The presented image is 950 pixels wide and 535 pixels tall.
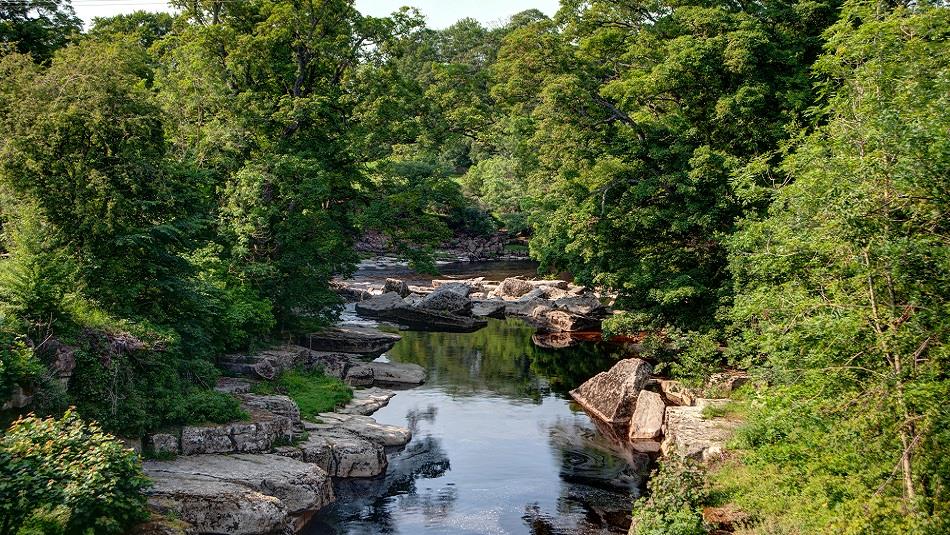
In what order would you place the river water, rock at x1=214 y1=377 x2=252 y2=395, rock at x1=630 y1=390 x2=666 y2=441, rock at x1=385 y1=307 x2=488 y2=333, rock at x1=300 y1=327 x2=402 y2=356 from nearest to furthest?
the river water → rock at x1=214 y1=377 x2=252 y2=395 → rock at x1=630 y1=390 x2=666 y2=441 → rock at x1=300 y1=327 x2=402 y2=356 → rock at x1=385 y1=307 x2=488 y2=333

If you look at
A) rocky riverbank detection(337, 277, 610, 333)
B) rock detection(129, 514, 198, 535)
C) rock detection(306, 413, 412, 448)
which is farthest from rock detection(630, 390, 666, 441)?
rock detection(129, 514, 198, 535)

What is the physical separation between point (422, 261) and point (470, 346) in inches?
277

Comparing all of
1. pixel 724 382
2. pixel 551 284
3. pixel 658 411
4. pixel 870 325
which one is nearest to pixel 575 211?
pixel 724 382

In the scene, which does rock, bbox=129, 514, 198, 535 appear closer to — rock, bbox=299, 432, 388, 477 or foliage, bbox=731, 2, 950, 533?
rock, bbox=299, 432, 388, 477

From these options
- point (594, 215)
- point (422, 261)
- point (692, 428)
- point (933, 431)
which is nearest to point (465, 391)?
point (422, 261)

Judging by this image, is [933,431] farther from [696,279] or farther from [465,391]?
[465,391]

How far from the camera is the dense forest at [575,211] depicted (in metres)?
13.9

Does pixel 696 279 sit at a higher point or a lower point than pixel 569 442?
higher

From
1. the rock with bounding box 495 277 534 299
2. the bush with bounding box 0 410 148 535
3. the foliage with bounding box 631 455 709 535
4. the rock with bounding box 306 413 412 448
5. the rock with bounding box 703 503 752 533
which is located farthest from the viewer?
the rock with bounding box 495 277 534 299

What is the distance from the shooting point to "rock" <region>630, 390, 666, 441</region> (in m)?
26.4

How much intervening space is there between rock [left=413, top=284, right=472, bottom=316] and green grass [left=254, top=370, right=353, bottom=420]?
17.7m

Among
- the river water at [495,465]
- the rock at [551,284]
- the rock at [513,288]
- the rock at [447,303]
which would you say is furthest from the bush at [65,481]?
the rock at [551,284]

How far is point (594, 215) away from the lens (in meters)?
32.0

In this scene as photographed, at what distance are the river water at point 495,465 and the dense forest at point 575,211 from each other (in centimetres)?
263
